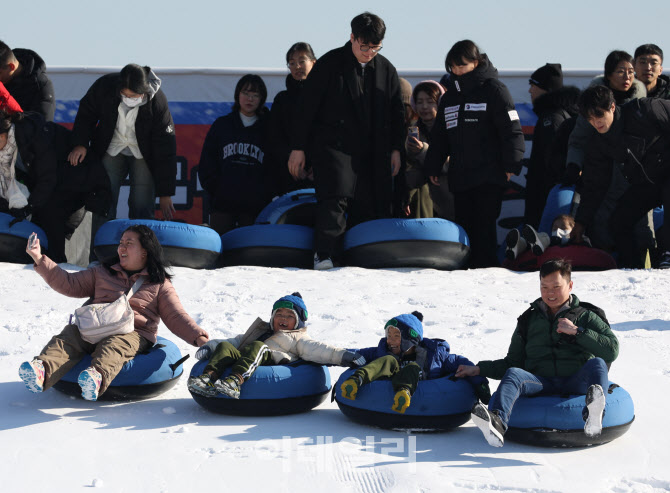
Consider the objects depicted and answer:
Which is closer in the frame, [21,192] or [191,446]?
[191,446]

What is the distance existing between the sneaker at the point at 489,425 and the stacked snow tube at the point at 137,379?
1.64 metres

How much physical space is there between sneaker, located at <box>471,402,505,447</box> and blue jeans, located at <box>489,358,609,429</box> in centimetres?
7

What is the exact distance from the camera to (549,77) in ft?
29.1

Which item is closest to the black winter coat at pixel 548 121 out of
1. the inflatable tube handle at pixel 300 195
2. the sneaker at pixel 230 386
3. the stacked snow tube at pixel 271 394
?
the inflatable tube handle at pixel 300 195

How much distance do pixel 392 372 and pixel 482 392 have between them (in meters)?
0.43

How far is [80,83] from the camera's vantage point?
9844 millimetres

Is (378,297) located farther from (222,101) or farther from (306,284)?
(222,101)

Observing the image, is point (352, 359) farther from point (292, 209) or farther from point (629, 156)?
point (629, 156)

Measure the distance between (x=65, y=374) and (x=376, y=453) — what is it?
166cm

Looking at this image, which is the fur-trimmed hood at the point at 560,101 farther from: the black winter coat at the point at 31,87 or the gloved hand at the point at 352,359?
the gloved hand at the point at 352,359

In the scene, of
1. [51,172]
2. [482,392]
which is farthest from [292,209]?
[482,392]

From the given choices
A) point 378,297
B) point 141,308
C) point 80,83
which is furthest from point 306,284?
point 80,83

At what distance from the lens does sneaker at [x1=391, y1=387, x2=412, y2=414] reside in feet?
14.6

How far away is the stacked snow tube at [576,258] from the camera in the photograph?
8.02 metres
